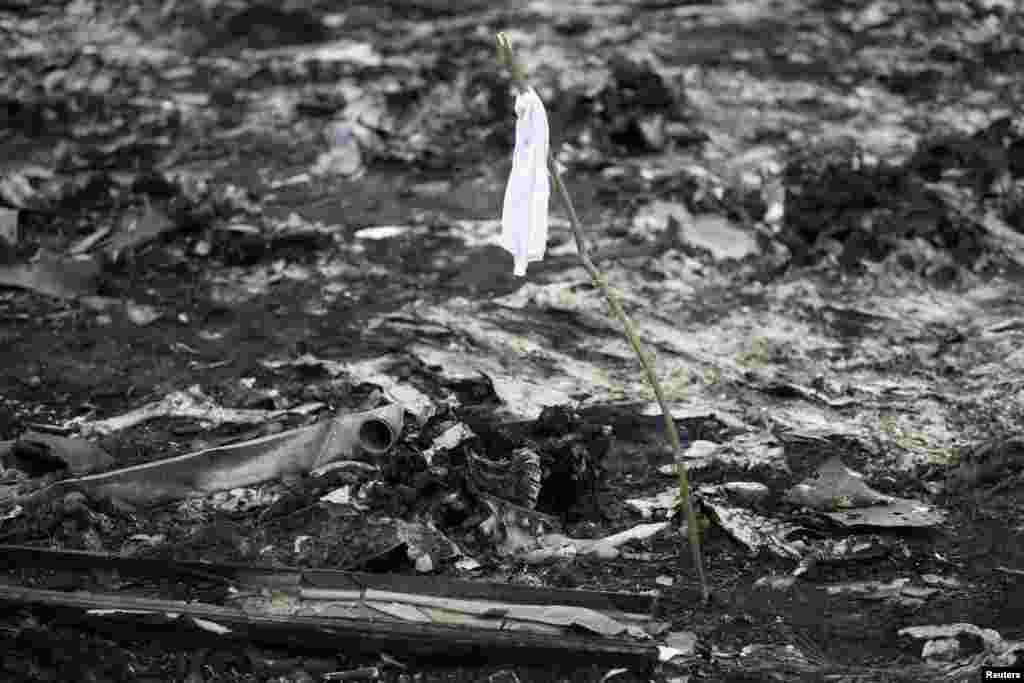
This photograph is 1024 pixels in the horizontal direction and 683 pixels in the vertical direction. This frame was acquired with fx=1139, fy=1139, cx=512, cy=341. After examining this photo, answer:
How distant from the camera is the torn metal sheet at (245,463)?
3449 mm

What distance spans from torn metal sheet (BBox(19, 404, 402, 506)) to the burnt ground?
0.28 feet

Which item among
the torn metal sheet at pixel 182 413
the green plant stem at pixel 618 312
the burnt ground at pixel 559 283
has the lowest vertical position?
the torn metal sheet at pixel 182 413

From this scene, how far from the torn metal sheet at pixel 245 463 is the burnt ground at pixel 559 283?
8 cm

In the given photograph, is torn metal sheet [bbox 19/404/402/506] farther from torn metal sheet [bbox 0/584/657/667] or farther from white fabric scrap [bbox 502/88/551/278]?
white fabric scrap [bbox 502/88/551/278]

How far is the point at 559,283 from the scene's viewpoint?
477 centimetres

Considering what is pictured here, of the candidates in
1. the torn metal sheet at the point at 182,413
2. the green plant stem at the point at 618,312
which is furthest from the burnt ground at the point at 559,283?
the green plant stem at the point at 618,312

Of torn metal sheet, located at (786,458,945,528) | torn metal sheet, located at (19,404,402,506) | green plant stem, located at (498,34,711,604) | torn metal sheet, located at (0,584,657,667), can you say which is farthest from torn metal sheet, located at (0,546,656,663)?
torn metal sheet, located at (786,458,945,528)

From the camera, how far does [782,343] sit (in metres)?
4.41

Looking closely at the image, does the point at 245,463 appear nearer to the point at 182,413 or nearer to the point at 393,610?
the point at 182,413

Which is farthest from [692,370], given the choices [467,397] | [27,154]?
[27,154]

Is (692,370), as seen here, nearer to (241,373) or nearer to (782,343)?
(782,343)

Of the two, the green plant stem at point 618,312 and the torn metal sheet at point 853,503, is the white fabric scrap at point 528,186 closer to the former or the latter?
the green plant stem at point 618,312

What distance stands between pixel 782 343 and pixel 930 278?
0.83m

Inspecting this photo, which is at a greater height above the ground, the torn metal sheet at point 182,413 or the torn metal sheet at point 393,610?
the torn metal sheet at point 393,610
